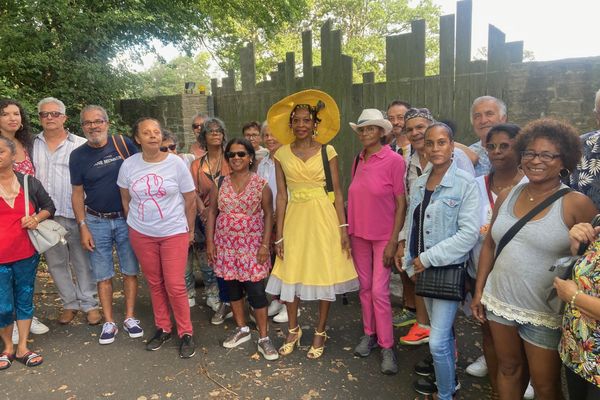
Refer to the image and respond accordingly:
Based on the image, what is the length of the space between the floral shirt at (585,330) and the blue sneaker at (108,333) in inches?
142

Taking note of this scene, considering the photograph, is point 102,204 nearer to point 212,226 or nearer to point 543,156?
point 212,226

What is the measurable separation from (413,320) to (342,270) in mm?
1194

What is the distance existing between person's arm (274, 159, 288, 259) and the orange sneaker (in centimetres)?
133

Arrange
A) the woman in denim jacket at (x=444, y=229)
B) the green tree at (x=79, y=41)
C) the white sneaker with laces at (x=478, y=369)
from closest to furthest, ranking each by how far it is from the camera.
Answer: the woman in denim jacket at (x=444, y=229) < the white sneaker with laces at (x=478, y=369) < the green tree at (x=79, y=41)

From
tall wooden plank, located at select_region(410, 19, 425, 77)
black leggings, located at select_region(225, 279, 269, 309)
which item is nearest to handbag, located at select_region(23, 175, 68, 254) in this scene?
black leggings, located at select_region(225, 279, 269, 309)

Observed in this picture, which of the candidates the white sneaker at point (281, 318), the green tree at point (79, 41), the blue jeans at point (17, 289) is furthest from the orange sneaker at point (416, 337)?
the green tree at point (79, 41)

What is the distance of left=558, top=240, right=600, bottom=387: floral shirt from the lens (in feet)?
5.92

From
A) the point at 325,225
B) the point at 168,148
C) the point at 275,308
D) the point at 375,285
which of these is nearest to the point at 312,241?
the point at 325,225

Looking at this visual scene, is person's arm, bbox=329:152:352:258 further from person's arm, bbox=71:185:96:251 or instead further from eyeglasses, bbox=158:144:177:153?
person's arm, bbox=71:185:96:251

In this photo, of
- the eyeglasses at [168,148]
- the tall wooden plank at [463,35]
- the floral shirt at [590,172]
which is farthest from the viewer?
the tall wooden plank at [463,35]

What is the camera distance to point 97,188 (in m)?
3.76

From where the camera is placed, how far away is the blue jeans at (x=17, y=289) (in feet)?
11.5

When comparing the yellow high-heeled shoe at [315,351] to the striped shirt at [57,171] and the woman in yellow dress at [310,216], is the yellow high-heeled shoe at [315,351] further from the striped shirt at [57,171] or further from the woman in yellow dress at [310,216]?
the striped shirt at [57,171]

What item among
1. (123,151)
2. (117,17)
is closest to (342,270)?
(123,151)
